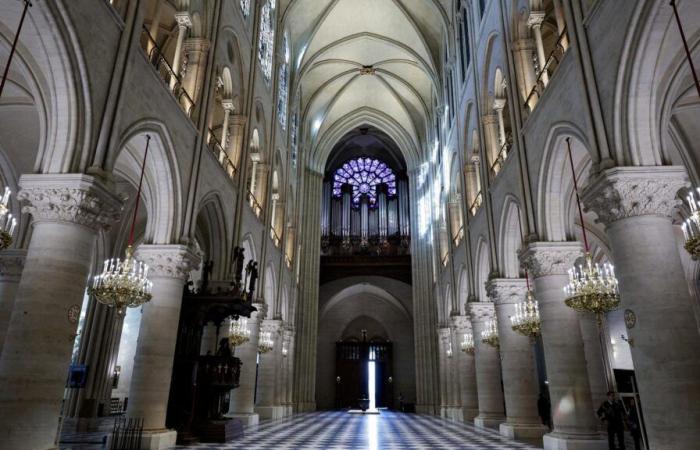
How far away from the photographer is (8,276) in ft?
41.4

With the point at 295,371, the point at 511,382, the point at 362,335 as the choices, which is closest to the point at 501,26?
the point at 511,382

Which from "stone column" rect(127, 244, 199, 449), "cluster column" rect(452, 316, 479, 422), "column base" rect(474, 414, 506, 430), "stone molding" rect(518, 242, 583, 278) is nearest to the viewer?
"stone column" rect(127, 244, 199, 449)

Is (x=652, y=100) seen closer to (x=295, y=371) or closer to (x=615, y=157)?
(x=615, y=157)

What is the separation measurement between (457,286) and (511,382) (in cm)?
776

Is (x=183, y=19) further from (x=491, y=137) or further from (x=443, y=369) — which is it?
(x=443, y=369)

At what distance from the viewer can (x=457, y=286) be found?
65.6 feet

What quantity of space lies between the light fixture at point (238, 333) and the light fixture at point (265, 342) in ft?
9.26

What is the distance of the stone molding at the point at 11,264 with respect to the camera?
496 inches

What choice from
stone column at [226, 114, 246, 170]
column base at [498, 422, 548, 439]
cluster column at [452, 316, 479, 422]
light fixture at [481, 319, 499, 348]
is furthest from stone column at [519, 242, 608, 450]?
cluster column at [452, 316, 479, 422]

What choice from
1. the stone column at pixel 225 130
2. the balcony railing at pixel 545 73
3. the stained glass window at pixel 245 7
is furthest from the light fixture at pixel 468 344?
the stained glass window at pixel 245 7

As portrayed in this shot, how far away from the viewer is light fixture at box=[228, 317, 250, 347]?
48.0 feet

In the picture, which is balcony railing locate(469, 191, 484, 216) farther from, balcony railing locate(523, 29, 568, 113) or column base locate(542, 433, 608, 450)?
column base locate(542, 433, 608, 450)

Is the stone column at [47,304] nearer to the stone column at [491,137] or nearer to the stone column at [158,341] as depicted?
the stone column at [158,341]

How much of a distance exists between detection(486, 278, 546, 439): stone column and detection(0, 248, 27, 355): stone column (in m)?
12.4
